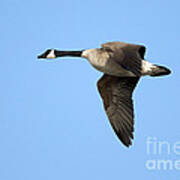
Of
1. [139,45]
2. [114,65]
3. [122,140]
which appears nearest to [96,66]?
[114,65]

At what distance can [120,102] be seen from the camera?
10172 millimetres

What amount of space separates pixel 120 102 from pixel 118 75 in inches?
39.9

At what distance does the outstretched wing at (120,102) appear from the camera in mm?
9844

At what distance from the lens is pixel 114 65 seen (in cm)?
907

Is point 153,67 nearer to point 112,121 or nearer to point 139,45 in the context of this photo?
point 139,45

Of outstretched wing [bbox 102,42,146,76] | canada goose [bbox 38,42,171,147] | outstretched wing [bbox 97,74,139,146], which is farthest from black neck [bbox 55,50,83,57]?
outstretched wing [bbox 97,74,139,146]

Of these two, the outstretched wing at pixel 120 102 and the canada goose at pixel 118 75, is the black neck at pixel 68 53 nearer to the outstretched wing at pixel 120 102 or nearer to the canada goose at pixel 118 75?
the canada goose at pixel 118 75

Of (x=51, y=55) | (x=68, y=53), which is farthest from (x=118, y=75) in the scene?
(x=51, y=55)

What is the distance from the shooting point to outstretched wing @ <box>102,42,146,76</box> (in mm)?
7897

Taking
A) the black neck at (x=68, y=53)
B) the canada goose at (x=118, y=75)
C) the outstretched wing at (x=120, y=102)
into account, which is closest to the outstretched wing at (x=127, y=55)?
the canada goose at (x=118, y=75)

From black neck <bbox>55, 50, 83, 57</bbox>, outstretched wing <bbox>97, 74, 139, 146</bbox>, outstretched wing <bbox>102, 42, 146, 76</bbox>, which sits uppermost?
black neck <bbox>55, 50, 83, 57</bbox>

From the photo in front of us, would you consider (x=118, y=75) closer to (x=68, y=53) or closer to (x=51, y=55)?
(x=68, y=53)

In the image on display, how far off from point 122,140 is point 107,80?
51.8 inches

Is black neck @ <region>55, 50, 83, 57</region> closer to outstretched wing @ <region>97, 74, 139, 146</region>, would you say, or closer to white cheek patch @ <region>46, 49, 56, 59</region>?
white cheek patch @ <region>46, 49, 56, 59</region>
